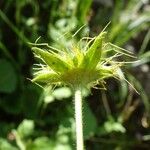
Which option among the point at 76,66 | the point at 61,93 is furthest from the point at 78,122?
the point at 61,93

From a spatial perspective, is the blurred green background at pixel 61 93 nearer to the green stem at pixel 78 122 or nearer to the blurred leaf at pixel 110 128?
the blurred leaf at pixel 110 128

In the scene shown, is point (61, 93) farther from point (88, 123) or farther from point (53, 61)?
point (53, 61)

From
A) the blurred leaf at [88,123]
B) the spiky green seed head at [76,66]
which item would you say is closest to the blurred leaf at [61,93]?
the blurred leaf at [88,123]

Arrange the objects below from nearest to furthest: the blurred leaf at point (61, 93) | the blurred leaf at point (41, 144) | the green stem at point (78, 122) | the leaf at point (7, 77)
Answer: the green stem at point (78, 122) < the blurred leaf at point (41, 144) < the blurred leaf at point (61, 93) < the leaf at point (7, 77)

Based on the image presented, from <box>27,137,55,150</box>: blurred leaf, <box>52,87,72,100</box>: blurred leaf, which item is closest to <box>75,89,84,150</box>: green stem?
<box>27,137,55,150</box>: blurred leaf

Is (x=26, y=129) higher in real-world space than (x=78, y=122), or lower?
higher

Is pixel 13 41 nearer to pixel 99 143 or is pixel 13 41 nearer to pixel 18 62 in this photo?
pixel 18 62

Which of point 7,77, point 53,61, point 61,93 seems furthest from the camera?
point 7,77
